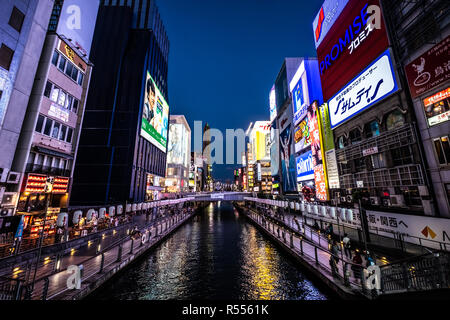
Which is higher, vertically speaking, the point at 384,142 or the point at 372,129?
the point at 372,129

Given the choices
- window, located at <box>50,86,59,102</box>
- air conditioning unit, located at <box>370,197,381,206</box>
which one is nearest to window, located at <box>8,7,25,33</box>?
window, located at <box>50,86,59,102</box>

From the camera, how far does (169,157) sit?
91562 mm

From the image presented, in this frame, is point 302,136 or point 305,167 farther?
point 302,136

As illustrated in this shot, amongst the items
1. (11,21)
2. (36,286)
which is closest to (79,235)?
(36,286)

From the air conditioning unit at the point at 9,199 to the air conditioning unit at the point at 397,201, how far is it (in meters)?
34.3

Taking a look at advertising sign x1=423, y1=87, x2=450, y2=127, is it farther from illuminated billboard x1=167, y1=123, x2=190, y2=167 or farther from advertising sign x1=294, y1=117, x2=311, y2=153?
illuminated billboard x1=167, y1=123, x2=190, y2=167

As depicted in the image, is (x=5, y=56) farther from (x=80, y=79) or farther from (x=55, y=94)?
(x=80, y=79)

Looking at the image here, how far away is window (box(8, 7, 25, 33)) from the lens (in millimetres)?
16953

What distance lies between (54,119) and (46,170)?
19.7 ft

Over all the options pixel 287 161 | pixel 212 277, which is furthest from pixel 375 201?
pixel 287 161

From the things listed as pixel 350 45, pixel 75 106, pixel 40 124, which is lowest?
pixel 40 124

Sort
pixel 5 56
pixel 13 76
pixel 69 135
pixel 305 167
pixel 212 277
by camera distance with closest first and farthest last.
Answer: pixel 212 277, pixel 5 56, pixel 13 76, pixel 69 135, pixel 305 167

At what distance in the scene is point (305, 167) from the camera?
3788 cm
